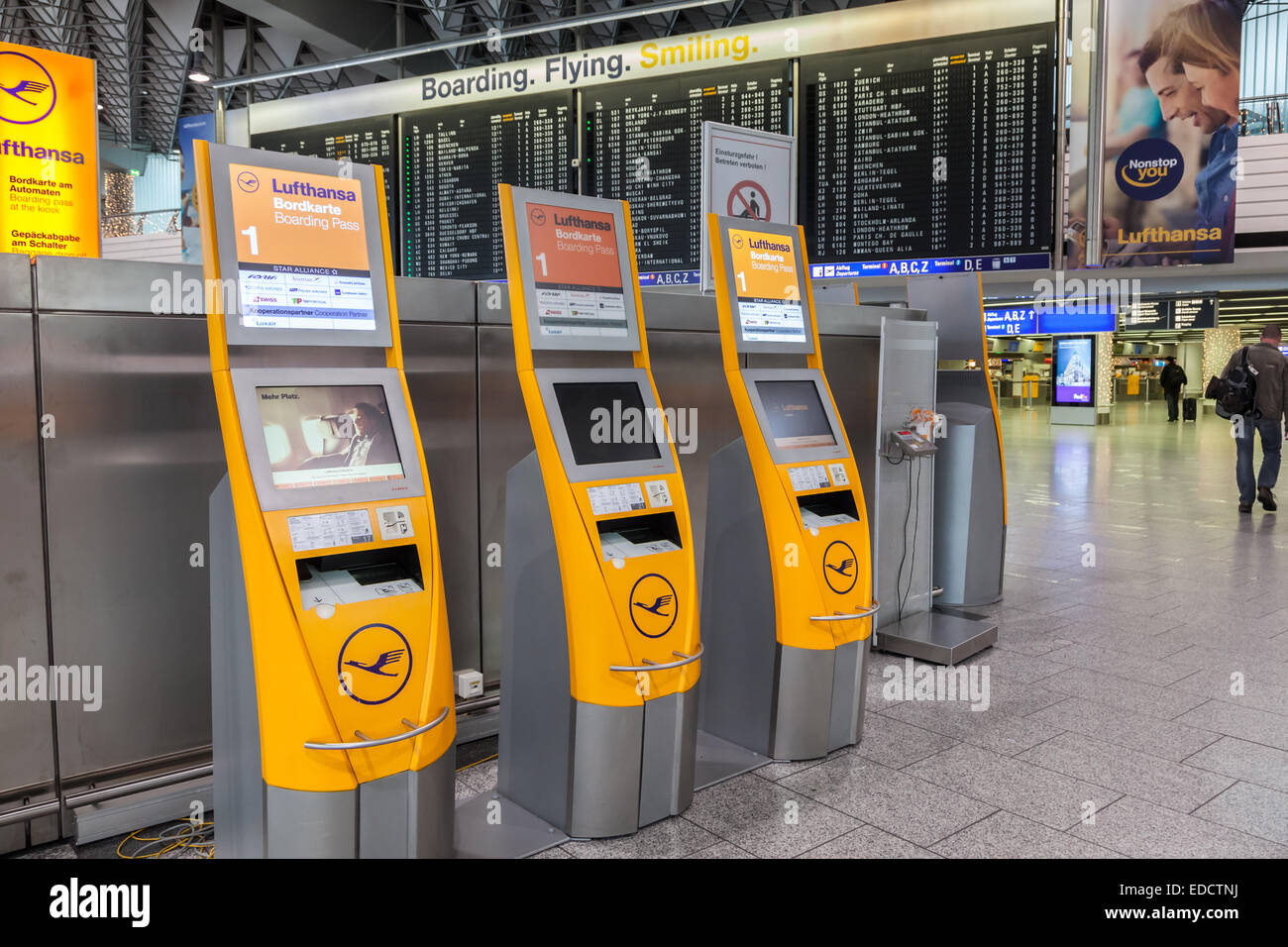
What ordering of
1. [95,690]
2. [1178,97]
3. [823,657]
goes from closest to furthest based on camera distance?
[95,690], [823,657], [1178,97]

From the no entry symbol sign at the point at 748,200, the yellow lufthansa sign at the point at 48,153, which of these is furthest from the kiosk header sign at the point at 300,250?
the yellow lufthansa sign at the point at 48,153

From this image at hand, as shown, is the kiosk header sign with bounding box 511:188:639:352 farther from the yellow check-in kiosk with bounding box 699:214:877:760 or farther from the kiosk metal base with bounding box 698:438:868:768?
the kiosk metal base with bounding box 698:438:868:768

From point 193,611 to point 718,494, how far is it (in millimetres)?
1850

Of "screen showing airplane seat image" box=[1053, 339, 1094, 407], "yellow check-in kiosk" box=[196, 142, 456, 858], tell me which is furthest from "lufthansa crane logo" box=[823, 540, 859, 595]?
"screen showing airplane seat image" box=[1053, 339, 1094, 407]

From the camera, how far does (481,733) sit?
11.9ft

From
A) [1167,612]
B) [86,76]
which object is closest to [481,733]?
[1167,612]

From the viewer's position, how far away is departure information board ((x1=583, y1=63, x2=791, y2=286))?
20.2ft

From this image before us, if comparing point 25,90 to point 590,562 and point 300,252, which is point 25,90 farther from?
point 590,562

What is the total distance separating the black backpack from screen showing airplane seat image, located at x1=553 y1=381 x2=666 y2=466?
7.43 metres

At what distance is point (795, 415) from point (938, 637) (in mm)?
1708

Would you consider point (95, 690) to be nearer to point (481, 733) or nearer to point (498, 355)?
point (481, 733)

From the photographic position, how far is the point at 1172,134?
5902mm

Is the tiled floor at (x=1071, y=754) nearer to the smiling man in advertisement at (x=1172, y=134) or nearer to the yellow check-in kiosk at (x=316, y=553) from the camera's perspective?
the yellow check-in kiosk at (x=316, y=553)

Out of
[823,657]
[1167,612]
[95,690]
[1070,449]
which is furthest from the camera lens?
[1070,449]
